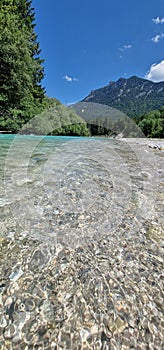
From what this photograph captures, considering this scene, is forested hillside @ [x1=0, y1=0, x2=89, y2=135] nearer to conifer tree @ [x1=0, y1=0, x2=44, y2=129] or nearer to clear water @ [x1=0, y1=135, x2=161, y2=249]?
conifer tree @ [x1=0, y1=0, x2=44, y2=129]

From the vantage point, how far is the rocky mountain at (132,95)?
2702 inches

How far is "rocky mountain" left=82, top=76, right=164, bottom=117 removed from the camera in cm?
6862

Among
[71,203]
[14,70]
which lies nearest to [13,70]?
[14,70]

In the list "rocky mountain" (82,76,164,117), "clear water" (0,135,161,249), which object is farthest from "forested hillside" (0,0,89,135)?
"rocky mountain" (82,76,164,117)

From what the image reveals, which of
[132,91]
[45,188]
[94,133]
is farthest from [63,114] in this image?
[132,91]

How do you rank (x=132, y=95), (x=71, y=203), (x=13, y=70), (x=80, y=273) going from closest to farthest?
1. (x=80, y=273)
2. (x=71, y=203)
3. (x=13, y=70)
4. (x=132, y=95)

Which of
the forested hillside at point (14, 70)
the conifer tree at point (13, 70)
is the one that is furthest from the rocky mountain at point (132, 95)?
the conifer tree at point (13, 70)

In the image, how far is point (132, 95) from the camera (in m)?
92.0

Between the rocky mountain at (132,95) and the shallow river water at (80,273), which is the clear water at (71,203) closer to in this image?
the shallow river water at (80,273)

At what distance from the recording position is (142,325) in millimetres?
1160

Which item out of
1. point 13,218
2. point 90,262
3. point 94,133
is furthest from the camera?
point 94,133

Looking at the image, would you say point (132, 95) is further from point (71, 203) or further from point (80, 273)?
point (80, 273)

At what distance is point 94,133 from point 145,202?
170 ft

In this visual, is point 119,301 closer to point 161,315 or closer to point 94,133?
point 161,315
